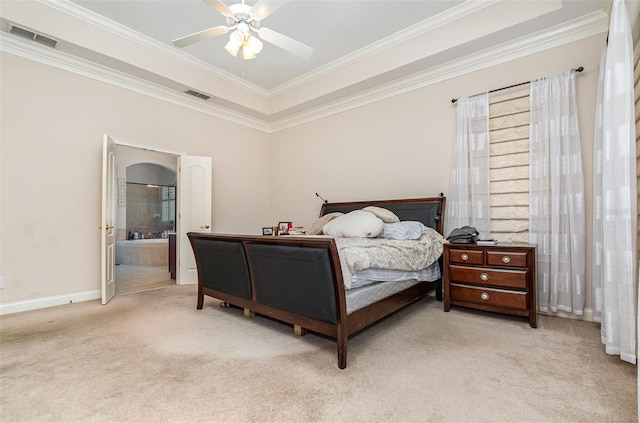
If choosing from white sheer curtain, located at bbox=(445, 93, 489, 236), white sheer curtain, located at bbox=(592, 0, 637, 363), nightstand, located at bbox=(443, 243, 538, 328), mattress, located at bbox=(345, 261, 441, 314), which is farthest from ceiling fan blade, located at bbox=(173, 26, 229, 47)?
nightstand, located at bbox=(443, 243, 538, 328)

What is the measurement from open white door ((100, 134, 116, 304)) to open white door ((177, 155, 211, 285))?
0.94m

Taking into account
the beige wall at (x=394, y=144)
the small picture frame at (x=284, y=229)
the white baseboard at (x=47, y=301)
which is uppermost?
the beige wall at (x=394, y=144)

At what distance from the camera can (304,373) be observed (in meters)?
1.89

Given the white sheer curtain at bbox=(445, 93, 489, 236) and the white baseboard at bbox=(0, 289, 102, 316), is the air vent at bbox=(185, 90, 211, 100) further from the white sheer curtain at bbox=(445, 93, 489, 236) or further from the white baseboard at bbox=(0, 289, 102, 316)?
the white sheer curtain at bbox=(445, 93, 489, 236)

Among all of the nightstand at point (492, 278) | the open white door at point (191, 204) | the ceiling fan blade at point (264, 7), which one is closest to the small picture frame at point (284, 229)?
the open white door at point (191, 204)

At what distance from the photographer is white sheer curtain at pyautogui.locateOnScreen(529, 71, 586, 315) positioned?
9.56ft

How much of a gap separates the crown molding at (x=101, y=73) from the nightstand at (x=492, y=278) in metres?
4.39

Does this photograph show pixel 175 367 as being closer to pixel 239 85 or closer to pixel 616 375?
pixel 616 375

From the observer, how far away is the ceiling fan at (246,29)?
2421 mm

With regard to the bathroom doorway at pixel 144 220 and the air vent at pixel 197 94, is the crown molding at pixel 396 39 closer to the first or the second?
the air vent at pixel 197 94

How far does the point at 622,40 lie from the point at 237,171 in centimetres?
510

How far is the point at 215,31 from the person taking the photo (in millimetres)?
2684

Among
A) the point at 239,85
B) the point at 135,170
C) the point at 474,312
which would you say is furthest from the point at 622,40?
the point at 135,170

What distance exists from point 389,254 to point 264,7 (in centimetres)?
232
